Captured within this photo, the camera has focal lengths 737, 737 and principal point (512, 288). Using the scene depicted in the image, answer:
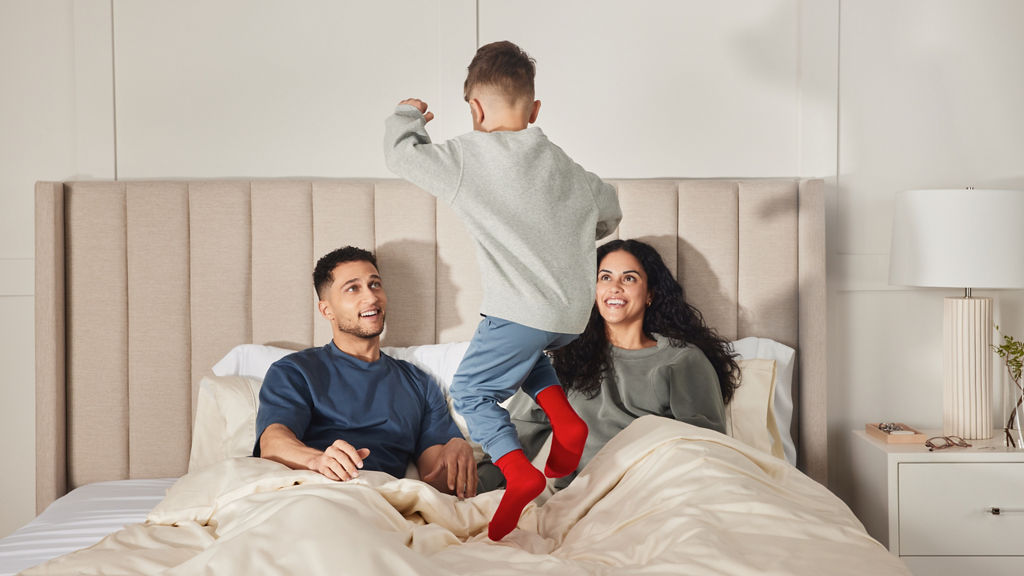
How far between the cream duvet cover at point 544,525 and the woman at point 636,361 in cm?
30

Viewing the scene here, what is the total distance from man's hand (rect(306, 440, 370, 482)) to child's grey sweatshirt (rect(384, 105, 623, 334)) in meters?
0.47

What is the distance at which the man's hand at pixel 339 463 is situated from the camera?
1686 mm

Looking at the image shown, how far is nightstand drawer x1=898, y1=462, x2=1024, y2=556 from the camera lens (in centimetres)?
216

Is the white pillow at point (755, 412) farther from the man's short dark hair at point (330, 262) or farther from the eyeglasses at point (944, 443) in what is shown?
the man's short dark hair at point (330, 262)

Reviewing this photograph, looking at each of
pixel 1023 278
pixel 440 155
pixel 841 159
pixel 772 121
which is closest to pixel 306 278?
pixel 440 155

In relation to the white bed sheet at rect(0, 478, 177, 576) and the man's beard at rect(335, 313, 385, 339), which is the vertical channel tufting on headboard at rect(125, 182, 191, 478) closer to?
the white bed sheet at rect(0, 478, 177, 576)

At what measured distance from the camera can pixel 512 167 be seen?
1591 millimetres

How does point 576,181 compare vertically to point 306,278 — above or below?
above

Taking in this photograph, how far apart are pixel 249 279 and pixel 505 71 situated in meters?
1.32

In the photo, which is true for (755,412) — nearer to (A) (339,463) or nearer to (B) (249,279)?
(A) (339,463)

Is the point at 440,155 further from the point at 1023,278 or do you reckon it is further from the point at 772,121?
the point at 1023,278

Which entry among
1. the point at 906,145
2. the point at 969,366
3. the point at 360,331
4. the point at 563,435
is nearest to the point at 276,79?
the point at 360,331

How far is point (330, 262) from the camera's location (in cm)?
228

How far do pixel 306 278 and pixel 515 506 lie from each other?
4.25 feet
